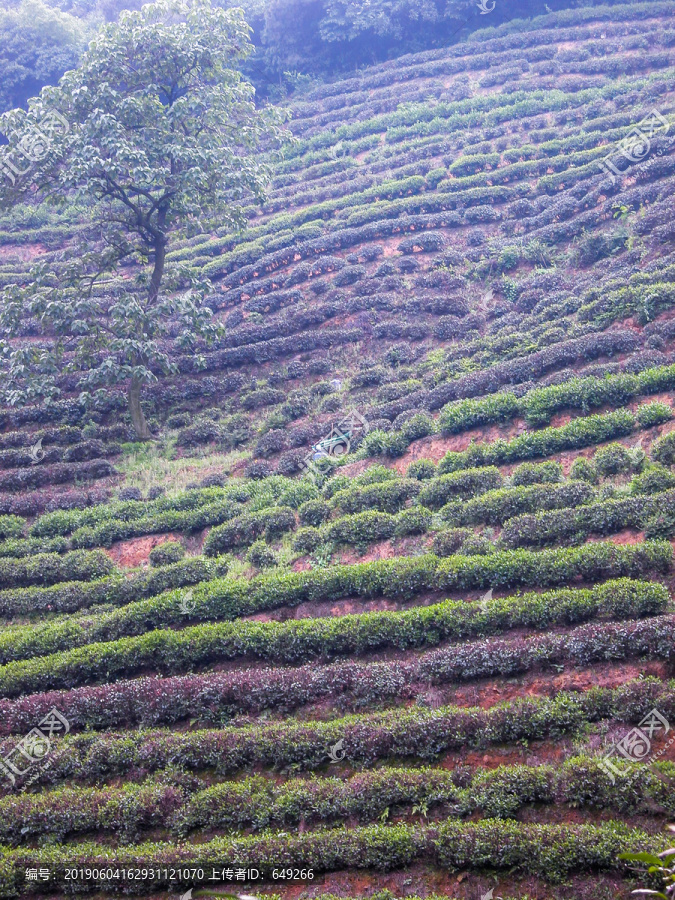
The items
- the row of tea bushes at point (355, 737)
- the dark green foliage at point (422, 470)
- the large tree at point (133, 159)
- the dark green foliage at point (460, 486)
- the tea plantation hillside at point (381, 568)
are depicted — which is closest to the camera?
the tea plantation hillside at point (381, 568)

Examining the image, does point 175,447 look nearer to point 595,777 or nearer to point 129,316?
point 129,316

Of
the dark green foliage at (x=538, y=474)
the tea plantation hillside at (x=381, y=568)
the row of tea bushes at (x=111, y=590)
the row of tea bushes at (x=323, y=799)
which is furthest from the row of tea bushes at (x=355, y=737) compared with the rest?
the dark green foliage at (x=538, y=474)

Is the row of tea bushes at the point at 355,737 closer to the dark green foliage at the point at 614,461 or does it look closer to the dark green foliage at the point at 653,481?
the dark green foliage at the point at 653,481

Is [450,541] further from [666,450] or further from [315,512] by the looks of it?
[666,450]

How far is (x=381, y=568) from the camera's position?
12.7 meters

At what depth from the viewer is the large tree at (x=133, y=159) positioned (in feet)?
63.6

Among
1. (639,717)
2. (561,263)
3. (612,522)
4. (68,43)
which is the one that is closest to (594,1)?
(561,263)

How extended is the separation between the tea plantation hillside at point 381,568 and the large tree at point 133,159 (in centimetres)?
233

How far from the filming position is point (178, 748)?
10.3 metres

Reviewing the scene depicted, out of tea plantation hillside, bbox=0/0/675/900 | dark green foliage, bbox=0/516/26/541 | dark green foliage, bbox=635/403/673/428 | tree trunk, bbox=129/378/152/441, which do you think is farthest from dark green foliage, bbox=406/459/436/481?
dark green foliage, bbox=0/516/26/541

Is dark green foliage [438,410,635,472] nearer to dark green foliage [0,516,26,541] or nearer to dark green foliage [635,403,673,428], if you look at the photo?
dark green foliage [635,403,673,428]

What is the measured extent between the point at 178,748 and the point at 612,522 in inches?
299

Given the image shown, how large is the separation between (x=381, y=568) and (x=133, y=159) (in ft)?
43.6

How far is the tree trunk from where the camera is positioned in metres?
20.6
